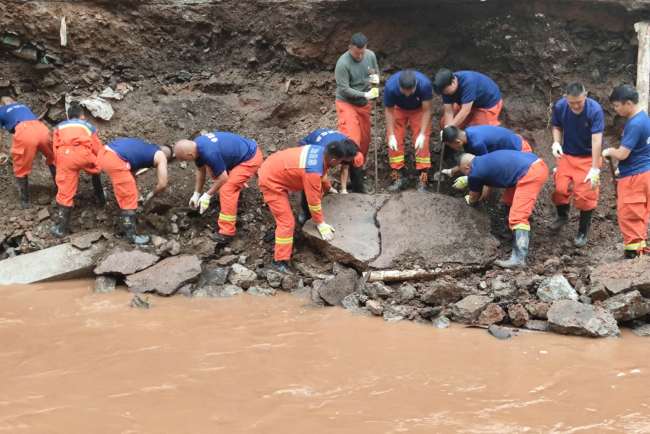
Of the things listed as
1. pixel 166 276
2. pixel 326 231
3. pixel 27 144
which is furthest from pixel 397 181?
pixel 27 144

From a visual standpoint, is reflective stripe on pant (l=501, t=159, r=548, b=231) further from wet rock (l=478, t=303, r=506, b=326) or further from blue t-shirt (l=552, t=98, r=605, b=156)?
wet rock (l=478, t=303, r=506, b=326)

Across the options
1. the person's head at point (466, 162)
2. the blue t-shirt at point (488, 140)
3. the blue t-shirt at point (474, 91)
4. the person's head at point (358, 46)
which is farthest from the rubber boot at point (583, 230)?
the person's head at point (358, 46)

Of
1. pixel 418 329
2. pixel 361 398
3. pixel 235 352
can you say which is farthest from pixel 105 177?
pixel 361 398

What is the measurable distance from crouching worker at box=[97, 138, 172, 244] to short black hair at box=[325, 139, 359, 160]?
170 cm

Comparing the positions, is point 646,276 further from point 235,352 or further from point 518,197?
point 235,352

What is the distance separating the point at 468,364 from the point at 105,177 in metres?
4.62

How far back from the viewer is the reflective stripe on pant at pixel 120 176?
598 cm

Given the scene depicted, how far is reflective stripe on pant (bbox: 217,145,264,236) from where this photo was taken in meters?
5.95

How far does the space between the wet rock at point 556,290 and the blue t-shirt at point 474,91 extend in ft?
7.00

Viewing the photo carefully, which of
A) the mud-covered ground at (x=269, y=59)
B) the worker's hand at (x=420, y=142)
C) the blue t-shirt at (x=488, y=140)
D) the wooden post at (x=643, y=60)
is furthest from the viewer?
the mud-covered ground at (x=269, y=59)

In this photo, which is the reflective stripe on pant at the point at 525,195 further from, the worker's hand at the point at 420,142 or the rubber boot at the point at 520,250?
the worker's hand at the point at 420,142

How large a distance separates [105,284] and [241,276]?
3.88 feet

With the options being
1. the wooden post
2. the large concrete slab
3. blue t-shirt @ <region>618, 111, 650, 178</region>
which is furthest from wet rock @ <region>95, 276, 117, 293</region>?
the wooden post

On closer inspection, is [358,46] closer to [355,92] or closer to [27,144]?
[355,92]
